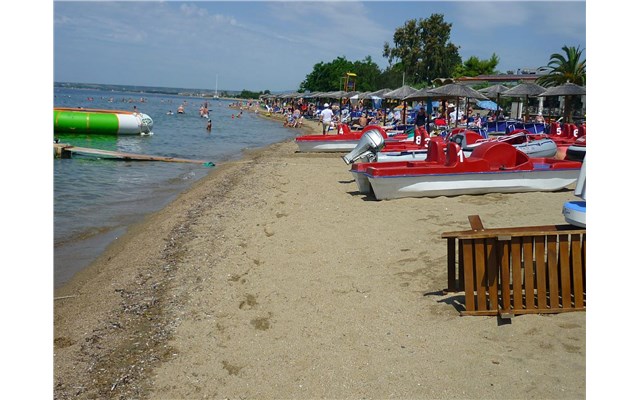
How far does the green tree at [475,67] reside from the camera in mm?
53875

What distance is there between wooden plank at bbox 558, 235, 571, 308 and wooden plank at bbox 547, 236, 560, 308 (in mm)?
41

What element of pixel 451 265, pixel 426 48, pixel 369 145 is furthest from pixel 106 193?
pixel 426 48

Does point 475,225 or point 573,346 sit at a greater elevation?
point 475,225

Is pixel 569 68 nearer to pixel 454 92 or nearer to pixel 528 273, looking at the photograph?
pixel 454 92

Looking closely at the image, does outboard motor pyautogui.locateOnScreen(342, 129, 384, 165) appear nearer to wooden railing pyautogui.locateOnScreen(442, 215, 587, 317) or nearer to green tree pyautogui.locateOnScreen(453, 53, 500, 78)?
wooden railing pyautogui.locateOnScreen(442, 215, 587, 317)

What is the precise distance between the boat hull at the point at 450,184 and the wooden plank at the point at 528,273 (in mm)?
5292

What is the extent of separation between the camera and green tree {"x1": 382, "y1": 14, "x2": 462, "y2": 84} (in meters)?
51.2

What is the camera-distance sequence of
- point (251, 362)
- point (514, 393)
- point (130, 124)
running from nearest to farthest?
point (514, 393)
point (251, 362)
point (130, 124)

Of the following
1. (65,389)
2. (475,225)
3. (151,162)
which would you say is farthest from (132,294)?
(151,162)

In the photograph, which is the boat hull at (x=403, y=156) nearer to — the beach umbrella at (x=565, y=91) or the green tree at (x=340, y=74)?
the beach umbrella at (x=565, y=91)

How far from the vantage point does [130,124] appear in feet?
98.9

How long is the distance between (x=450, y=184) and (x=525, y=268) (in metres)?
5.42

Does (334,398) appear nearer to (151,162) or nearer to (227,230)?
(227,230)

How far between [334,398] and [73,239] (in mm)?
7343
